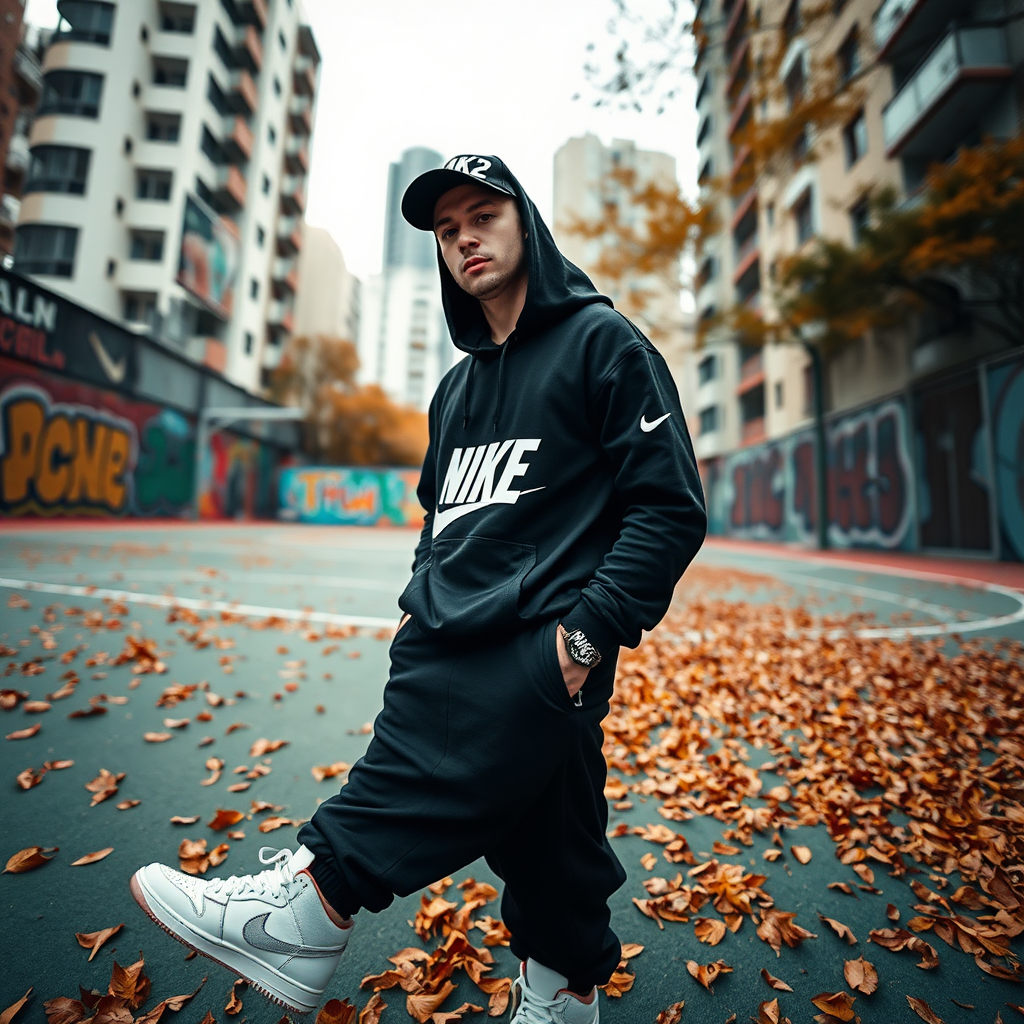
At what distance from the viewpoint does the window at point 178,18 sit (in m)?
28.8

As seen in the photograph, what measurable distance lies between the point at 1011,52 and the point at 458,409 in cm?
1786

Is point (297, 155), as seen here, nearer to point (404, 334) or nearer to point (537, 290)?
point (537, 290)

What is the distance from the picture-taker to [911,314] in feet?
48.4

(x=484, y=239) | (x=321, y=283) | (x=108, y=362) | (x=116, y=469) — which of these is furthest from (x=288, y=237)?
(x=484, y=239)

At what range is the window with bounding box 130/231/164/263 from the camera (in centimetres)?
2719

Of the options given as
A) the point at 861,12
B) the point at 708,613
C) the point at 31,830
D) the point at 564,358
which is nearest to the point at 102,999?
the point at 31,830

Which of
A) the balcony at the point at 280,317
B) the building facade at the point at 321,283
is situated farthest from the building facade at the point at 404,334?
the balcony at the point at 280,317

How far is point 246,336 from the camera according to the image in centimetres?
3294

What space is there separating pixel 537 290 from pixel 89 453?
806 inches

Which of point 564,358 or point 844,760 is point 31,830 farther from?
point 844,760

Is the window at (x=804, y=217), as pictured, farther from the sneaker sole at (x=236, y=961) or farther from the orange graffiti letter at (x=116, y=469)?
the orange graffiti letter at (x=116, y=469)

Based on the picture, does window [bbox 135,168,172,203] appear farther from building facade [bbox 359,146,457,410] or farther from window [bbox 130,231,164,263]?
building facade [bbox 359,146,457,410]

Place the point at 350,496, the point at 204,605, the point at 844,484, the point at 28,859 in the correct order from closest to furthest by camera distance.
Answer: the point at 28,859 → the point at 204,605 → the point at 844,484 → the point at 350,496

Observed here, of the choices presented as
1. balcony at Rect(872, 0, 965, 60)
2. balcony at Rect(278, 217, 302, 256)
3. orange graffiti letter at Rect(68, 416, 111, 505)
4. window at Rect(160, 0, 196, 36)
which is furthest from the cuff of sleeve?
balcony at Rect(278, 217, 302, 256)
